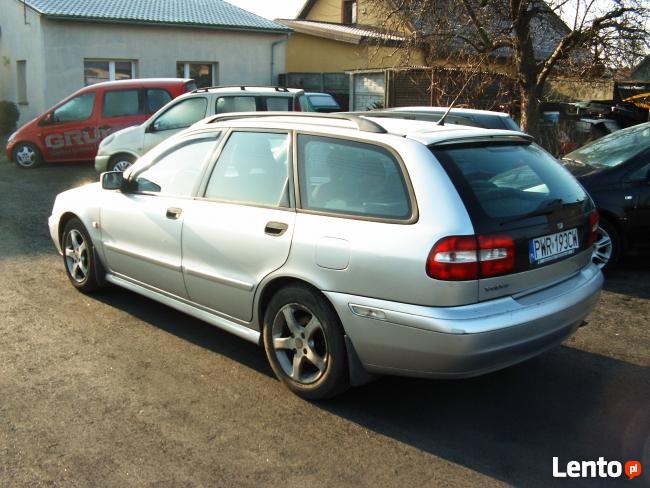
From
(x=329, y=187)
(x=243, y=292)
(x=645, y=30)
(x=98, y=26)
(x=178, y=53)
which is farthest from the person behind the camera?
(x=178, y=53)

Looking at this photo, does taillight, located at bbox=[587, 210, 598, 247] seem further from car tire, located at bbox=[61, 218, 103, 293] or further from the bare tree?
the bare tree

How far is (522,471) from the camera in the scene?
3.39m

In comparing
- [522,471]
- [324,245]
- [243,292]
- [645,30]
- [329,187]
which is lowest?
[522,471]

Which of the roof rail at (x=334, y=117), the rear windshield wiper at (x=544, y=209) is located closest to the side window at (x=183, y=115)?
the roof rail at (x=334, y=117)

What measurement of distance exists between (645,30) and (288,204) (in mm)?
8606

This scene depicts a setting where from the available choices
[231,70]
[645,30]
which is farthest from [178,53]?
[645,30]

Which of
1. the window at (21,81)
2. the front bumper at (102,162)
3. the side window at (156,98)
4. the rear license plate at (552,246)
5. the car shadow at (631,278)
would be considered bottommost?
the car shadow at (631,278)

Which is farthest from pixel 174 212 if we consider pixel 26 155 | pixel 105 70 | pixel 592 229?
pixel 105 70

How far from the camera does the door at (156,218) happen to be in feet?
16.1

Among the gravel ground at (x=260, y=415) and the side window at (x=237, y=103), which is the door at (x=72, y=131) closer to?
the side window at (x=237, y=103)

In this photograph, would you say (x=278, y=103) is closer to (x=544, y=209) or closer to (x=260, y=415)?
(x=544, y=209)

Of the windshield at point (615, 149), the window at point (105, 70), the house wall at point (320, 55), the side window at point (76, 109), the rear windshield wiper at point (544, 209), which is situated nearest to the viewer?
the rear windshield wiper at point (544, 209)

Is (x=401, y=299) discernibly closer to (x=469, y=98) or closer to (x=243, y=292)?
(x=243, y=292)

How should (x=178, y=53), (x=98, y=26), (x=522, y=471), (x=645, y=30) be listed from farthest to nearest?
1. (x=178, y=53)
2. (x=98, y=26)
3. (x=645, y=30)
4. (x=522, y=471)
